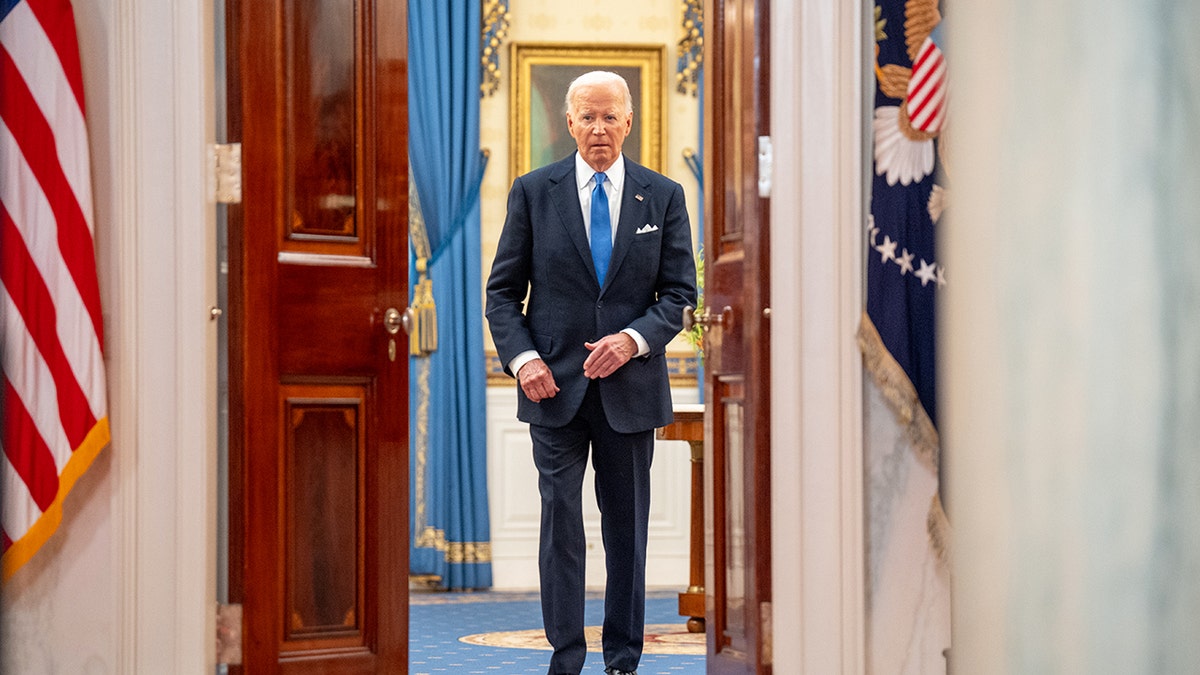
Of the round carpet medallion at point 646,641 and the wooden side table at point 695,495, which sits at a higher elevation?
the wooden side table at point 695,495

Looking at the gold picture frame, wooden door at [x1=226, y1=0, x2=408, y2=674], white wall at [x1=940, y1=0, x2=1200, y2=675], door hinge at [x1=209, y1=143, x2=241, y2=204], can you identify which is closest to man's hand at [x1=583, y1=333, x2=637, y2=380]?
wooden door at [x1=226, y1=0, x2=408, y2=674]

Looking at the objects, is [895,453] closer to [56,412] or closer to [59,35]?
[56,412]

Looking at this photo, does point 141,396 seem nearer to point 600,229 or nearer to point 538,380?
point 538,380

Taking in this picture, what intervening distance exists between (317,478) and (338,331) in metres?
0.37

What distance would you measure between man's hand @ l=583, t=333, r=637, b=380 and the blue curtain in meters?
2.74

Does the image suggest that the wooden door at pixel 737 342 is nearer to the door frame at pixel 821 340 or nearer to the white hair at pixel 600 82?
the door frame at pixel 821 340

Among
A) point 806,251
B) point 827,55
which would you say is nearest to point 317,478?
point 806,251

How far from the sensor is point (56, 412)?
281 centimetres

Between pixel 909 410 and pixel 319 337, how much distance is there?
144 cm

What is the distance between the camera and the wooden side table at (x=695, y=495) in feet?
14.9

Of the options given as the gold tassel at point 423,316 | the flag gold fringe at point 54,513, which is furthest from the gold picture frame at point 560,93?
the flag gold fringe at point 54,513

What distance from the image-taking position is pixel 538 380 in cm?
346

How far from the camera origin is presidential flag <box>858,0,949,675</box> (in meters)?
2.80

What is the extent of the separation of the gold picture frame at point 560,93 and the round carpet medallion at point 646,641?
7.96 ft
